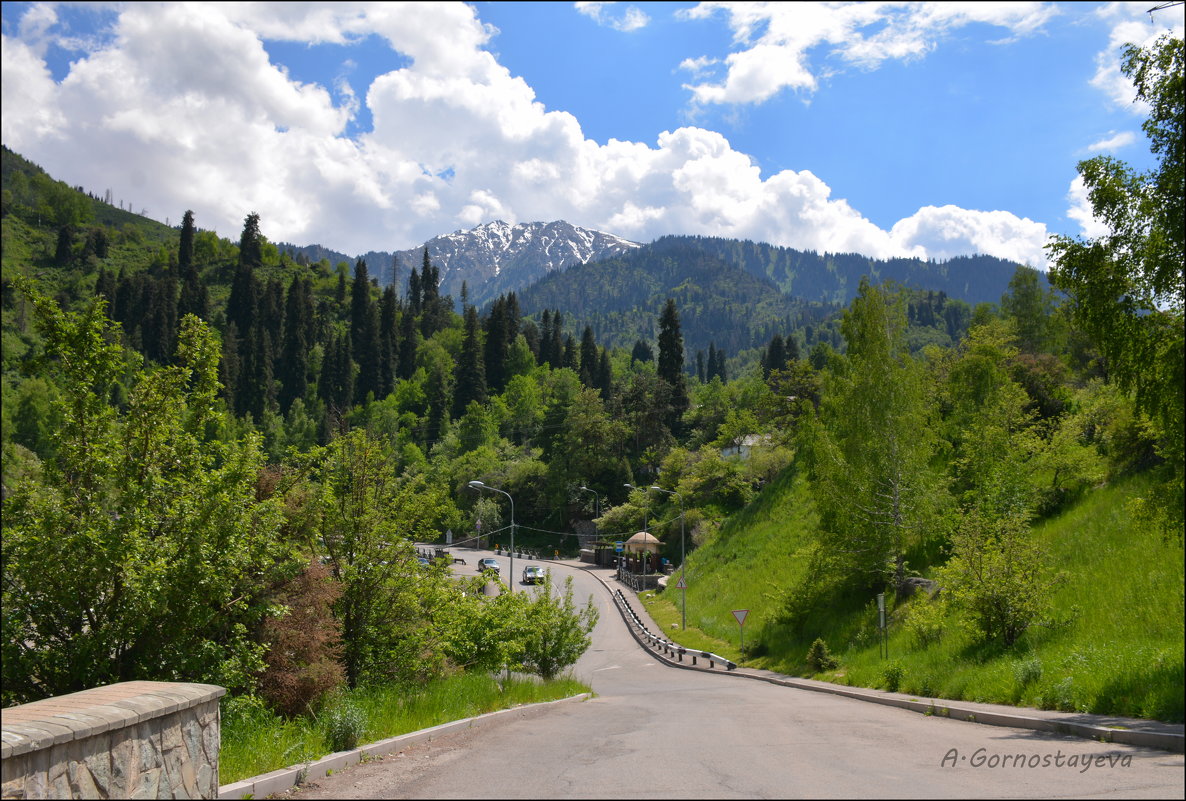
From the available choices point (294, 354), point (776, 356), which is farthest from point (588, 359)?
point (294, 354)

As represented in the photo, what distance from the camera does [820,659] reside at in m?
25.6

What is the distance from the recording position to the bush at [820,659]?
25.2 m

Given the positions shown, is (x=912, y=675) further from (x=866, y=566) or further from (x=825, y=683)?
(x=866, y=566)

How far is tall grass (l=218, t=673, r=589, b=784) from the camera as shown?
8.12 metres

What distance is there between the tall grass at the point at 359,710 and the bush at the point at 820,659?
12.3 meters

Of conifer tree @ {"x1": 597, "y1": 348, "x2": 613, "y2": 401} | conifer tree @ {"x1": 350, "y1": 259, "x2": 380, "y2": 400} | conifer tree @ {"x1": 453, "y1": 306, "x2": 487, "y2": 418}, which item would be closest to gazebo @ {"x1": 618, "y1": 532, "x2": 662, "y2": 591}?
conifer tree @ {"x1": 453, "y1": 306, "x2": 487, "y2": 418}

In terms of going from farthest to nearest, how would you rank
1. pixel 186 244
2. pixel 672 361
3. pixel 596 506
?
pixel 186 244, pixel 672 361, pixel 596 506

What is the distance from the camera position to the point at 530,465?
302 feet

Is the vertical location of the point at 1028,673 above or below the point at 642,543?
above

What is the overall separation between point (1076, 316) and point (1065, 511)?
17.1 m

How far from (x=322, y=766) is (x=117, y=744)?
2.36m

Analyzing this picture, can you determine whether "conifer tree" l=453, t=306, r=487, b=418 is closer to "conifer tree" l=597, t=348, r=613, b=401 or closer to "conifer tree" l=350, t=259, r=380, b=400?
"conifer tree" l=597, t=348, r=613, b=401

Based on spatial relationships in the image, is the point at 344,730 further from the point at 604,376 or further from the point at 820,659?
the point at 604,376

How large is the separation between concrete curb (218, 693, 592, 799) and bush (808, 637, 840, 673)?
16.6 metres
